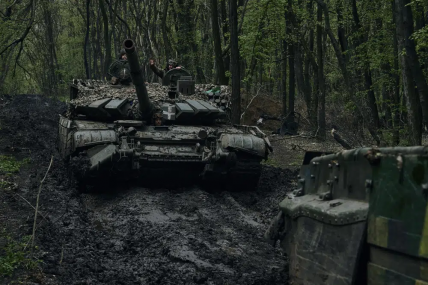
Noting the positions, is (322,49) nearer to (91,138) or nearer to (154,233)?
(91,138)

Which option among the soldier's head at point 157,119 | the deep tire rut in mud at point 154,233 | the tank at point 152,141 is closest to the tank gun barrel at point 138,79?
the tank at point 152,141

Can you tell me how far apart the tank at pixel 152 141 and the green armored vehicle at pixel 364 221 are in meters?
5.64

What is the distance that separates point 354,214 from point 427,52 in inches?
492

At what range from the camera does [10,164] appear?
13.2 m

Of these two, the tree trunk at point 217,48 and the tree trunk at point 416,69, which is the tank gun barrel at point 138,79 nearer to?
the tree trunk at point 416,69

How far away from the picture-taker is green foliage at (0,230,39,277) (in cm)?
608

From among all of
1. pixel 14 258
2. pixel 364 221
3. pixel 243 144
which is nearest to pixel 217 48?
pixel 243 144

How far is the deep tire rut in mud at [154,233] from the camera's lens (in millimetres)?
6480

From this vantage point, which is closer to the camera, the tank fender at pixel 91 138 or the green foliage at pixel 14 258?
the green foliage at pixel 14 258

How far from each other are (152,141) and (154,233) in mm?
3521

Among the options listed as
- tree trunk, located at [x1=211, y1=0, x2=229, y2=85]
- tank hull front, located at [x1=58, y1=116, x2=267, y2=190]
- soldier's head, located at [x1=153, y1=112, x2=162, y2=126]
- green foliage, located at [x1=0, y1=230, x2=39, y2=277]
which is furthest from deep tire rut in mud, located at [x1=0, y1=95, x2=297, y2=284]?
tree trunk, located at [x1=211, y1=0, x2=229, y2=85]

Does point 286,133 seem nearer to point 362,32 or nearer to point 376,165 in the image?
point 362,32

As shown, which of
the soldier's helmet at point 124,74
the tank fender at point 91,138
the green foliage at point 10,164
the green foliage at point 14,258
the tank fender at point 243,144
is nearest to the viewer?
the green foliage at point 14,258

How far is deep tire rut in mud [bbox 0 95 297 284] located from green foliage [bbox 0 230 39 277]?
20cm
